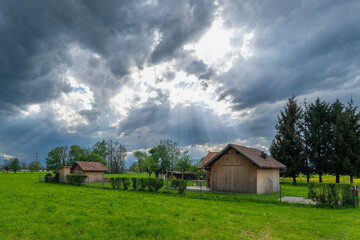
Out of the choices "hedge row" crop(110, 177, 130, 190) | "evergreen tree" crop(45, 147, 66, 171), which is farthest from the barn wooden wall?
"evergreen tree" crop(45, 147, 66, 171)

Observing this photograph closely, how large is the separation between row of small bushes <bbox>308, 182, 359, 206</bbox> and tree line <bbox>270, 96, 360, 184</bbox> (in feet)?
84.6

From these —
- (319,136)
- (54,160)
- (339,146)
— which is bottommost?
(54,160)

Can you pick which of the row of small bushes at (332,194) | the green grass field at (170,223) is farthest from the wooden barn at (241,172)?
the green grass field at (170,223)

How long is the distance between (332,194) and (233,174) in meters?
9.94

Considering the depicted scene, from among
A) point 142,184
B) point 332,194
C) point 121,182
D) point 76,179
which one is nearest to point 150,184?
point 142,184

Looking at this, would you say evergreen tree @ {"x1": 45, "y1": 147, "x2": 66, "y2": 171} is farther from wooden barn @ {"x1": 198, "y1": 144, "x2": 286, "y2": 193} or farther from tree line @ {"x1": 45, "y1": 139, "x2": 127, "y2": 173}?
wooden barn @ {"x1": 198, "y1": 144, "x2": 286, "y2": 193}

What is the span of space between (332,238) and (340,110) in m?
38.5

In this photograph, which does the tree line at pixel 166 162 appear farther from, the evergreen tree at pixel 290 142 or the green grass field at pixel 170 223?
the green grass field at pixel 170 223

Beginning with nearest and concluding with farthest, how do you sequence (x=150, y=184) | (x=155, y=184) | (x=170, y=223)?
1. (x=170, y=223)
2. (x=155, y=184)
3. (x=150, y=184)

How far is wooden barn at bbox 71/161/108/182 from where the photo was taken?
134 feet

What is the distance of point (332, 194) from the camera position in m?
14.2

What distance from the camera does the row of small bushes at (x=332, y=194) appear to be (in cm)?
1395

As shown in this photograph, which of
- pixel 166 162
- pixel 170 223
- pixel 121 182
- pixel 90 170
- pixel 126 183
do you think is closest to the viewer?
pixel 170 223

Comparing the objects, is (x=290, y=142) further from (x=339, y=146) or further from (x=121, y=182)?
(x=121, y=182)
